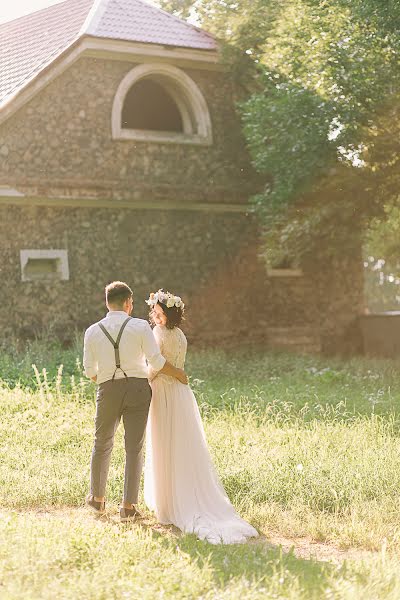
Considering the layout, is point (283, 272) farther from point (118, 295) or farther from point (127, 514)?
point (127, 514)

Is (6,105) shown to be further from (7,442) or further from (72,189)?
(7,442)

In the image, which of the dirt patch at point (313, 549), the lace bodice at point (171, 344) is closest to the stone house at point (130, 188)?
the lace bodice at point (171, 344)

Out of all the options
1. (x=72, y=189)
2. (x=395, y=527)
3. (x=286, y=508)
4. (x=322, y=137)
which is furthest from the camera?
(x=72, y=189)

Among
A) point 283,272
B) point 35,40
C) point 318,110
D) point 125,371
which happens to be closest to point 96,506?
point 125,371

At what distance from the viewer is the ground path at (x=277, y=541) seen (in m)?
6.75

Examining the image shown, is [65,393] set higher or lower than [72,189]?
lower

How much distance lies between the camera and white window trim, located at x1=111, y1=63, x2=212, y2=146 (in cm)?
1906

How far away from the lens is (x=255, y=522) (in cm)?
774

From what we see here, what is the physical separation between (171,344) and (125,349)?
444mm

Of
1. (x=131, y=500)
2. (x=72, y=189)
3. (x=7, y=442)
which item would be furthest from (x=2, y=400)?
(x=72, y=189)

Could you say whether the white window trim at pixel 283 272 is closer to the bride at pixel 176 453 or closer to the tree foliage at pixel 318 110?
the tree foliage at pixel 318 110

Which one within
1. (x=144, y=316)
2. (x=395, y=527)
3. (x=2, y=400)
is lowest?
(x=395, y=527)

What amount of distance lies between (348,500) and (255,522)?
0.93 m

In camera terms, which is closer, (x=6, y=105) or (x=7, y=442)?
(x=7, y=442)
